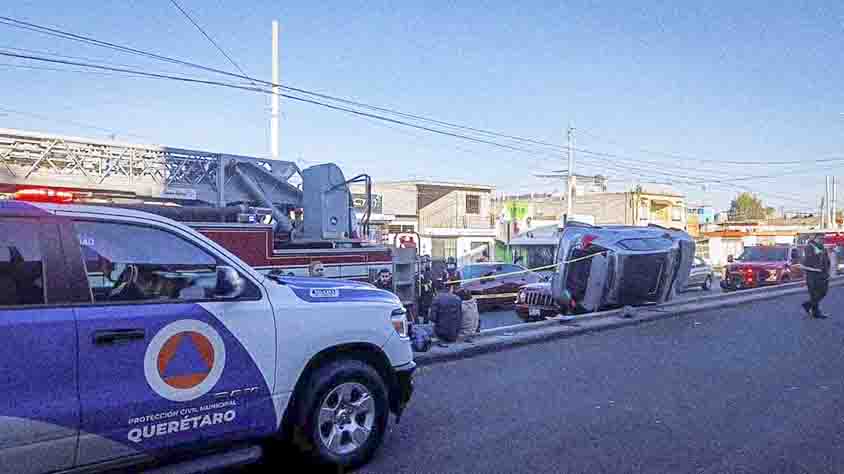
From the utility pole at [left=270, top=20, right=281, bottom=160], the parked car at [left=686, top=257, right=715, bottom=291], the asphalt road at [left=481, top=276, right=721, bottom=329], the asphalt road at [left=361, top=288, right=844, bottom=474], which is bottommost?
the asphalt road at [left=481, top=276, right=721, bottom=329]

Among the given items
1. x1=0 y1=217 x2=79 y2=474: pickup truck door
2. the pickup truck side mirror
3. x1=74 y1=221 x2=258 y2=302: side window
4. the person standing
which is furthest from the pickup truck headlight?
the person standing

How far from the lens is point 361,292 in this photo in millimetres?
5262

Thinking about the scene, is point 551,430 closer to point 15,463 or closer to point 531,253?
point 15,463

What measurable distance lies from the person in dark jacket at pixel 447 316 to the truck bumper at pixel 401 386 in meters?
4.53

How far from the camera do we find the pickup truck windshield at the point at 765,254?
24292mm

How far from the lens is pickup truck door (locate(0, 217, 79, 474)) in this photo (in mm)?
3396

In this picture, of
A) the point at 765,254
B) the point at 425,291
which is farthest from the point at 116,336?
the point at 765,254

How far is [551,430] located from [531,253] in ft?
86.7

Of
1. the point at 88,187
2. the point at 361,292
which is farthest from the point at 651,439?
the point at 88,187

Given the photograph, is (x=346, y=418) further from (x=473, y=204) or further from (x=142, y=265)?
(x=473, y=204)

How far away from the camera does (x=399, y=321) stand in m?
5.41

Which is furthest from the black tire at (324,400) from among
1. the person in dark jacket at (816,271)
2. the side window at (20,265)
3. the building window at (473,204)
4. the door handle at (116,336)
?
the building window at (473,204)

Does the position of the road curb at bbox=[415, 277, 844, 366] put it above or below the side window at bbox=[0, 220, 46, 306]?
below

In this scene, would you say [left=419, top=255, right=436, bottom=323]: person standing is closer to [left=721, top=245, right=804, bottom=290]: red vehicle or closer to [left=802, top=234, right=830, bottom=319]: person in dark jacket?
[left=802, top=234, right=830, bottom=319]: person in dark jacket
